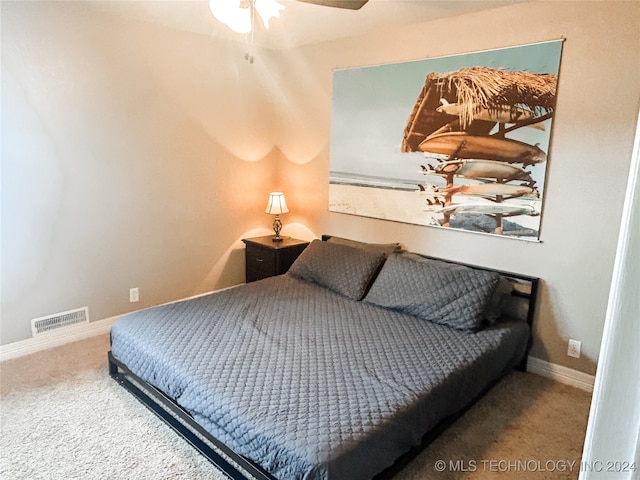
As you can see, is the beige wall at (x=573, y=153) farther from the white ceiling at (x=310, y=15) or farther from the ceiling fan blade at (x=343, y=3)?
the ceiling fan blade at (x=343, y=3)

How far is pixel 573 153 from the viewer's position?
2.59m

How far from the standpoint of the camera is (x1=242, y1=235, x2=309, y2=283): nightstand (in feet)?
12.6

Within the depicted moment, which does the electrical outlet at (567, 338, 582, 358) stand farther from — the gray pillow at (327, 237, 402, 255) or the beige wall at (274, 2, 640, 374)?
the gray pillow at (327, 237, 402, 255)

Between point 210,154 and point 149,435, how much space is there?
242 cm

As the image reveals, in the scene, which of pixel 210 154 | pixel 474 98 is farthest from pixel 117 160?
pixel 474 98

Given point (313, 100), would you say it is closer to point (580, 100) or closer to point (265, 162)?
point (265, 162)

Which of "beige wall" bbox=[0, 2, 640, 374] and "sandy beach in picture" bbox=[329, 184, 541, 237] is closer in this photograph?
"beige wall" bbox=[0, 2, 640, 374]

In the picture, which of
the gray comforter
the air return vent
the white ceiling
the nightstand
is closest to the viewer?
the gray comforter

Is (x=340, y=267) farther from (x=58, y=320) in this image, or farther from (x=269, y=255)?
(x=58, y=320)

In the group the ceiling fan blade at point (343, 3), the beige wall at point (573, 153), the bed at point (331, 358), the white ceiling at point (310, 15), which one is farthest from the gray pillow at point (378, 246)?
the ceiling fan blade at point (343, 3)

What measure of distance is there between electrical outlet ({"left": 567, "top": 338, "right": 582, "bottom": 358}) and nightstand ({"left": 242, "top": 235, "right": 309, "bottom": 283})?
7.48 feet

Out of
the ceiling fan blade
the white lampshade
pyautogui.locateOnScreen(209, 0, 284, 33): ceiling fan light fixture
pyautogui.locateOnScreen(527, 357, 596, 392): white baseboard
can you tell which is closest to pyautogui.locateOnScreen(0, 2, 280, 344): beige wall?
the white lampshade

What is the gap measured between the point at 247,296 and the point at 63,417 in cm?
129

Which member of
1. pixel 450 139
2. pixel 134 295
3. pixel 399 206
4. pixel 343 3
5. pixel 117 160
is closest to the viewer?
pixel 343 3
